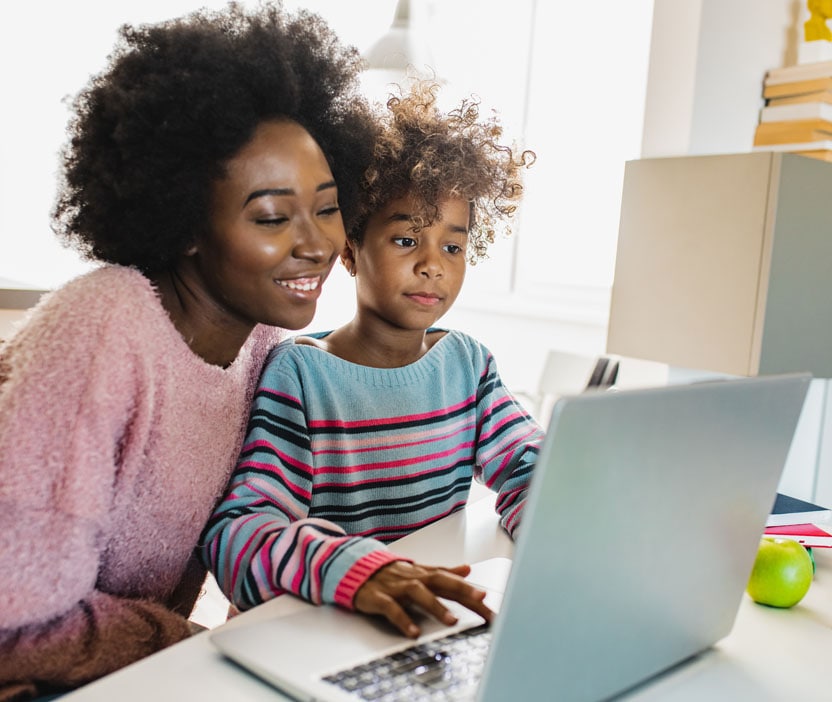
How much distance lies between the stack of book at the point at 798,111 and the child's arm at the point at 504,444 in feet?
3.27

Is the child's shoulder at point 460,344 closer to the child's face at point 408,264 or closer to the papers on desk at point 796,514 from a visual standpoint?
the child's face at point 408,264

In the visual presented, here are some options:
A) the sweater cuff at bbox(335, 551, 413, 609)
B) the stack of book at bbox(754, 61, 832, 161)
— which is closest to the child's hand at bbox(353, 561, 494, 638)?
the sweater cuff at bbox(335, 551, 413, 609)

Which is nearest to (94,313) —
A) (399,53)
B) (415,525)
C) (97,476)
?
(97,476)

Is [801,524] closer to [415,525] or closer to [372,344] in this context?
[415,525]

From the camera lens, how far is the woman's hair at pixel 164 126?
35.7 inches

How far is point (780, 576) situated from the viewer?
3.02 ft

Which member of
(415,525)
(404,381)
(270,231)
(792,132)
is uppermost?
(792,132)

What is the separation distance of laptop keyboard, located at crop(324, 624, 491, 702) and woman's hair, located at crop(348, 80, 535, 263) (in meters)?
0.68

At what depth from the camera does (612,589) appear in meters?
0.59

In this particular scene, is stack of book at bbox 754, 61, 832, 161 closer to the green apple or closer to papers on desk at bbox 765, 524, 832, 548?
papers on desk at bbox 765, 524, 832, 548

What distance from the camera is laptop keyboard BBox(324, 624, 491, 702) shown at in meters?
0.61

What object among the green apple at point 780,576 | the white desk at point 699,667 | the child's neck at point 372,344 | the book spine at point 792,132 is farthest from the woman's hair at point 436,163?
the book spine at point 792,132

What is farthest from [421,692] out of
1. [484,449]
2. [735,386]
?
[484,449]

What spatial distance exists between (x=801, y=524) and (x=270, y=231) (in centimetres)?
89
